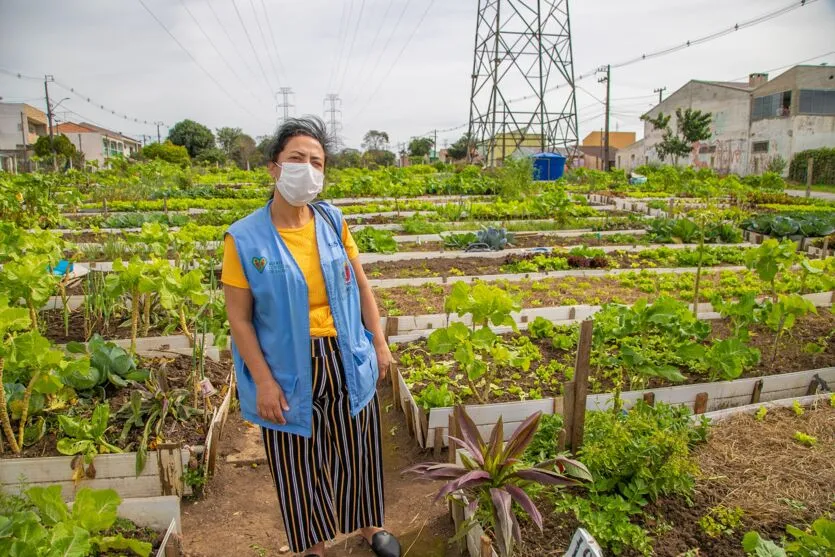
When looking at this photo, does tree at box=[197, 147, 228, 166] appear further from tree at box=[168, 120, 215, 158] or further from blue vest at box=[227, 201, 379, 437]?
blue vest at box=[227, 201, 379, 437]

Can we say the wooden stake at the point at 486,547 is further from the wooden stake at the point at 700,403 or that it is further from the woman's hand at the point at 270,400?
the wooden stake at the point at 700,403

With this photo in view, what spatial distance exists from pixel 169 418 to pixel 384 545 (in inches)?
56.8

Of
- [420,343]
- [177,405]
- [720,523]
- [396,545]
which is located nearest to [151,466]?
[177,405]

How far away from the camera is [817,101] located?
28.5 meters

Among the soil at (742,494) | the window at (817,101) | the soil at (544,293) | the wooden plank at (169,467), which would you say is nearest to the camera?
the soil at (742,494)

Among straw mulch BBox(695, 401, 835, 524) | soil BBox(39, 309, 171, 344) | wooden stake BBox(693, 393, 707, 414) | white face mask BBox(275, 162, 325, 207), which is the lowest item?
straw mulch BBox(695, 401, 835, 524)

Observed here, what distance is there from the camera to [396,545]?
96.0 inches

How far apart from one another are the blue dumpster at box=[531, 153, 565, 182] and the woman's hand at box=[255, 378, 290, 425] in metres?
22.5

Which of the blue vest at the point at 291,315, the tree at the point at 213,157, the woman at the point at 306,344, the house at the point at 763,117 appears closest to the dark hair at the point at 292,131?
the woman at the point at 306,344

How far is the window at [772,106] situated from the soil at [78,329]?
32.6 metres

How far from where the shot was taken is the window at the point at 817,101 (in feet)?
93.0

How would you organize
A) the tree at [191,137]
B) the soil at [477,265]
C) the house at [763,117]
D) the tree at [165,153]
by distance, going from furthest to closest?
the tree at [191,137] < the tree at [165,153] < the house at [763,117] < the soil at [477,265]

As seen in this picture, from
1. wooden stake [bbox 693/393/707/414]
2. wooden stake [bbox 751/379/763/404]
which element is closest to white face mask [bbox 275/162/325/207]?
wooden stake [bbox 693/393/707/414]

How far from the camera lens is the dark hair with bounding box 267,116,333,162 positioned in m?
2.12
